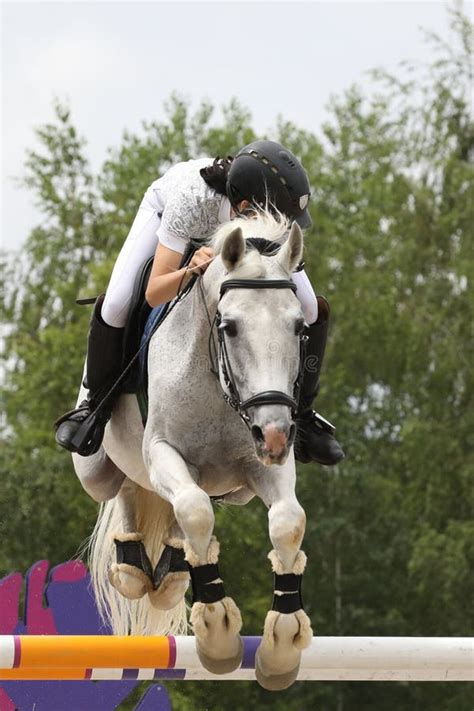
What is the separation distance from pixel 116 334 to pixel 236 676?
5.29 ft

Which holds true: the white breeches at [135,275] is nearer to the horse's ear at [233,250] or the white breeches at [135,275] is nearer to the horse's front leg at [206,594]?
the horse's ear at [233,250]

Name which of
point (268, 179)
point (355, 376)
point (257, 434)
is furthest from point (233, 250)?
point (355, 376)

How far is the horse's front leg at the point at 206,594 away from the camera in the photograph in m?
5.27

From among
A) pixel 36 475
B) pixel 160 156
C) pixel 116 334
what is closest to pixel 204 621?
pixel 116 334

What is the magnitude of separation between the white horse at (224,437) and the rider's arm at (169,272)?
0.18 feet

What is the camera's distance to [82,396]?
6.98 m

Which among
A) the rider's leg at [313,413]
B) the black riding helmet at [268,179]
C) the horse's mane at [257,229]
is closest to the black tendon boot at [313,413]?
the rider's leg at [313,413]

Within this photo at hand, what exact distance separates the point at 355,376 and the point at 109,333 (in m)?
22.5

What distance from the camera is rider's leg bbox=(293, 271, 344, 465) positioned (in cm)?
634

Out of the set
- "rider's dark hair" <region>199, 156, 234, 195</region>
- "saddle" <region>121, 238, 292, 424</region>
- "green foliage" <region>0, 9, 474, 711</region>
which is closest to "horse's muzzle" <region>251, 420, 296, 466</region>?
"saddle" <region>121, 238, 292, 424</region>

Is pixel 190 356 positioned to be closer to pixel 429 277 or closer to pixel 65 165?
pixel 429 277

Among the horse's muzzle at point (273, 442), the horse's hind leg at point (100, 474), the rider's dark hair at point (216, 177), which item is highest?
the rider's dark hair at point (216, 177)

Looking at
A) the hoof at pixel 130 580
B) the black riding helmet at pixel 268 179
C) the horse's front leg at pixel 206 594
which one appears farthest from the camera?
the hoof at pixel 130 580

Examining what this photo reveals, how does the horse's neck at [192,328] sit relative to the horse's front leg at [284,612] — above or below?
above
